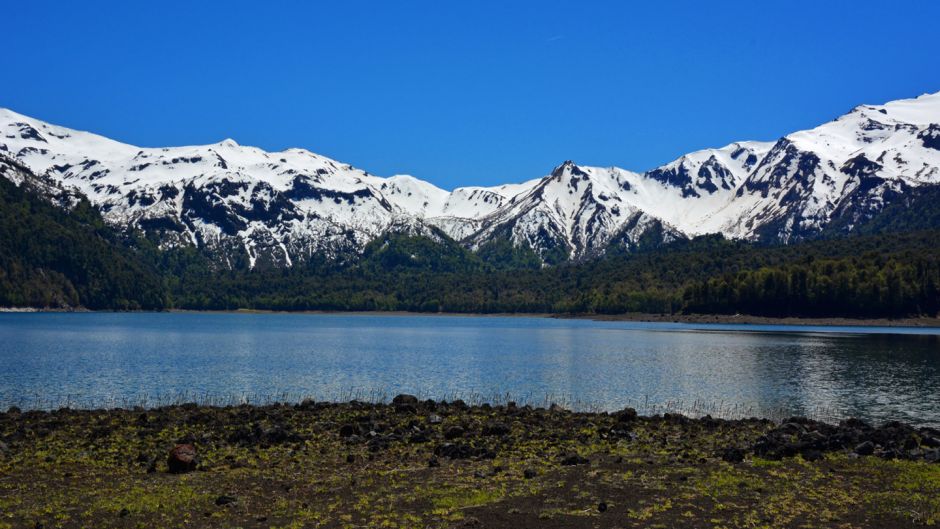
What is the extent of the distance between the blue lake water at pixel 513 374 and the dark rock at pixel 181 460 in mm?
37219

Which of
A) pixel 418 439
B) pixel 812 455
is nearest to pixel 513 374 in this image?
pixel 418 439

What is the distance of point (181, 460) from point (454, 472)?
12.9 m

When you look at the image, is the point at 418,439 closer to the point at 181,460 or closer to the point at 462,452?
the point at 462,452

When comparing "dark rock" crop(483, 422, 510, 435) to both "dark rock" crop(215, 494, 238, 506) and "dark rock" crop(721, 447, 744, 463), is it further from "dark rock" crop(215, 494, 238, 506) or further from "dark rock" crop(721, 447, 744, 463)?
"dark rock" crop(215, 494, 238, 506)

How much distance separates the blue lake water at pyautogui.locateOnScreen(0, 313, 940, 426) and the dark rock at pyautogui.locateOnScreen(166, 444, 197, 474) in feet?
122

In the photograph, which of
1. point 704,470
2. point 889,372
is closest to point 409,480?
point 704,470

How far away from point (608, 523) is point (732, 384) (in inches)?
2786

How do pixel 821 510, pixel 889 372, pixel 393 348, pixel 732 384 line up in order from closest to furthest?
pixel 821 510
pixel 732 384
pixel 889 372
pixel 393 348

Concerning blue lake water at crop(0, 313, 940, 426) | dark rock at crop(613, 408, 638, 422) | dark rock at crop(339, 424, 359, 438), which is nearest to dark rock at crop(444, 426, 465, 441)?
dark rock at crop(339, 424, 359, 438)

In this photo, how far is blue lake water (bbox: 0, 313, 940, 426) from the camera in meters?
79.1

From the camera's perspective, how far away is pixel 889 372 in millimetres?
106875

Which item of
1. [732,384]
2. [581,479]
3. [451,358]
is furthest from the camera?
[451,358]

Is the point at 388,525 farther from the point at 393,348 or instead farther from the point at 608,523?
the point at 393,348

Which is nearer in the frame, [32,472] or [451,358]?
[32,472]
